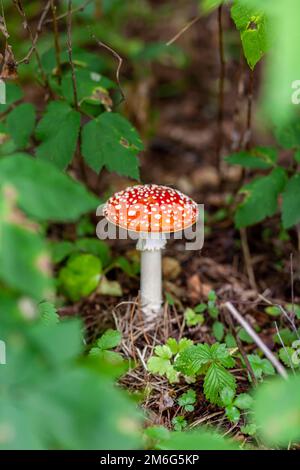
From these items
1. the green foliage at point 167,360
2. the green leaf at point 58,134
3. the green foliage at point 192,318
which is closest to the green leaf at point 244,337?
the green foliage at point 192,318

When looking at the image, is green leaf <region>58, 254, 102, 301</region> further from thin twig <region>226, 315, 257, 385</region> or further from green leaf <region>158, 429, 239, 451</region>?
green leaf <region>158, 429, 239, 451</region>

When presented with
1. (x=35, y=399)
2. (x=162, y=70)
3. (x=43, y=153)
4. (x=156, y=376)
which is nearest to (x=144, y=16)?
(x=162, y=70)

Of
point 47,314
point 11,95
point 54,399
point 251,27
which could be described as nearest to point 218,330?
point 47,314

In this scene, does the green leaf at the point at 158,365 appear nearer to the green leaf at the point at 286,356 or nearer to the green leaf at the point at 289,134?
the green leaf at the point at 286,356

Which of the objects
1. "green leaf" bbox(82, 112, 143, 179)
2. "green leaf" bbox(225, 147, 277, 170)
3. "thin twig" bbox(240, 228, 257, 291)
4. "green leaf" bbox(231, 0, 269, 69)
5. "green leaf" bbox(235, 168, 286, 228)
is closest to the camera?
"green leaf" bbox(231, 0, 269, 69)

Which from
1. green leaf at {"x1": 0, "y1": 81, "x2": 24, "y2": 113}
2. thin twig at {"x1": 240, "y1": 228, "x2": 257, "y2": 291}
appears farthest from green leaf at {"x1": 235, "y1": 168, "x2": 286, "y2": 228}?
green leaf at {"x1": 0, "y1": 81, "x2": 24, "y2": 113}
